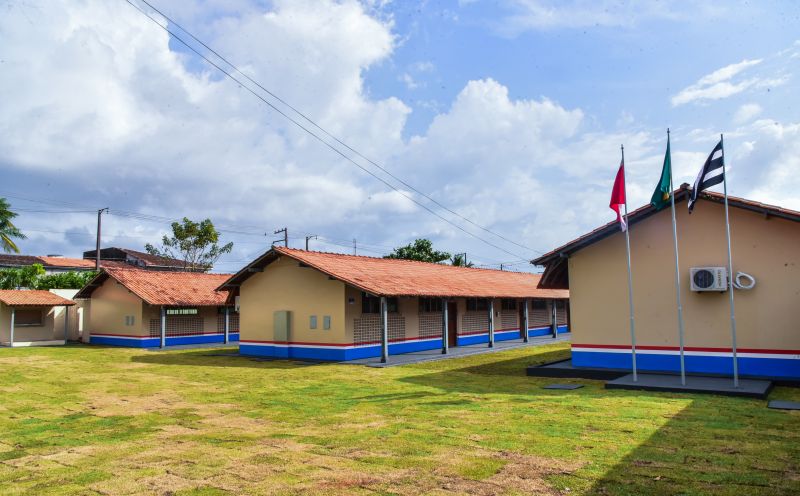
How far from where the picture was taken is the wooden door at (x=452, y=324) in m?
29.2

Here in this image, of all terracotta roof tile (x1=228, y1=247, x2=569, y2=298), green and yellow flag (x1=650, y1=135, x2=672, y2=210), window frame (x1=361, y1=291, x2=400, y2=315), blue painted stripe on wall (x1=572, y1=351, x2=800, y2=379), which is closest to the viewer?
green and yellow flag (x1=650, y1=135, x2=672, y2=210)

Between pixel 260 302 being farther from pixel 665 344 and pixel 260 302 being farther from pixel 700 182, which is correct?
pixel 700 182

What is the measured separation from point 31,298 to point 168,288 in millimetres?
7501

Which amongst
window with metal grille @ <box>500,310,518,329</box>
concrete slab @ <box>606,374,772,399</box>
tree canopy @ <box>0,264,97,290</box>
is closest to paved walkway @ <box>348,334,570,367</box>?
window with metal grille @ <box>500,310,518,329</box>

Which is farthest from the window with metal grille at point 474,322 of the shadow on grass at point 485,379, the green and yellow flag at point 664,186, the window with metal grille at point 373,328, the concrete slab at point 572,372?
the green and yellow flag at point 664,186

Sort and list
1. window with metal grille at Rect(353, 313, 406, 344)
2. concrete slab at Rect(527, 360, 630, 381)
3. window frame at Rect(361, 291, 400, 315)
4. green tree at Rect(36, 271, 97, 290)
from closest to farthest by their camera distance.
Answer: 1. concrete slab at Rect(527, 360, 630, 381)
2. window with metal grille at Rect(353, 313, 406, 344)
3. window frame at Rect(361, 291, 400, 315)
4. green tree at Rect(36, 271, 97, 290)

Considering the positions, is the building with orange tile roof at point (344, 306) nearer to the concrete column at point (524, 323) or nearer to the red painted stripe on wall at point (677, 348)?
the concrete column at point (524, 323)

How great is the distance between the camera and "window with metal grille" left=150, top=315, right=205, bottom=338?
31.2 meters

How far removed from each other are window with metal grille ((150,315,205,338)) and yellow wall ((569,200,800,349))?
22872 mm

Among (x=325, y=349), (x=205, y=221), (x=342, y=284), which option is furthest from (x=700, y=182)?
(x=205, y=221)

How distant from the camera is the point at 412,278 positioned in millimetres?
27016

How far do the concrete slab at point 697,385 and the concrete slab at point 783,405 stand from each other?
467 millimetres

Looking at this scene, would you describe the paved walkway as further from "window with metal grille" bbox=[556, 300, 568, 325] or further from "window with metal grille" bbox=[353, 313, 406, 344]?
"window with metal grille" bbox=[556, 300, 568, 325]

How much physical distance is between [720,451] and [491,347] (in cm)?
2006
